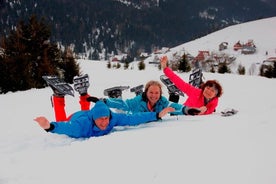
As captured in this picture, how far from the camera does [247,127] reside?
3.50 metres

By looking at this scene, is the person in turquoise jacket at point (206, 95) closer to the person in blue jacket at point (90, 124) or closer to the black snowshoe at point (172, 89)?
the black snowshoe at point (172, 89)

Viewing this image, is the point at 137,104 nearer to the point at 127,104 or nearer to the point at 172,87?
the point at 127,104

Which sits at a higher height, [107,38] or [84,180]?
[107,38]

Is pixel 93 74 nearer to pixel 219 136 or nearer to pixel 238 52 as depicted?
pixel 219 136

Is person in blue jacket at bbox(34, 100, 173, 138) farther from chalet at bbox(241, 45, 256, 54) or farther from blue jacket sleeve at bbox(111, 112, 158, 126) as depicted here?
chalet at bbox(241, 45, 256, 54)

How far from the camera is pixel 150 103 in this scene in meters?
5.02

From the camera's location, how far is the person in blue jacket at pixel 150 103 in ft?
15.7

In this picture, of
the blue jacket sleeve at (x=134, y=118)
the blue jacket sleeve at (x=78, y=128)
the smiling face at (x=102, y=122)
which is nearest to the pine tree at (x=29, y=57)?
the blue jacket sleeve at (x=134, y=118)

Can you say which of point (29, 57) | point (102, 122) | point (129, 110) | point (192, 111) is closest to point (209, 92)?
point (192, 111)

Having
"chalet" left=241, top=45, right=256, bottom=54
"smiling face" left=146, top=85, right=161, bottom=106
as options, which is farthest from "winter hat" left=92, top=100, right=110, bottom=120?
"chalet" left=241, top=45, right=256, bottom=54

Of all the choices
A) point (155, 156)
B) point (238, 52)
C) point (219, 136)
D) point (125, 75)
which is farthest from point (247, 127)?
point (238, 52)

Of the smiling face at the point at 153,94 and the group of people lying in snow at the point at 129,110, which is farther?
the smiling face at the point at 153,94

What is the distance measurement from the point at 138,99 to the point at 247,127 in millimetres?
2031

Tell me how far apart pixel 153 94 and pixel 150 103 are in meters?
0.21
